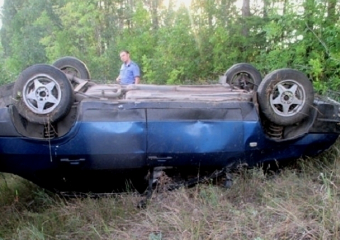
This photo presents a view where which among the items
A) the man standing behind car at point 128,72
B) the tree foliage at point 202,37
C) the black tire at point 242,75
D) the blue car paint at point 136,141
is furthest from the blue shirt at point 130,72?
the blue car paint at point 136,141

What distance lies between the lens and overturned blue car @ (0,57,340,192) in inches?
128

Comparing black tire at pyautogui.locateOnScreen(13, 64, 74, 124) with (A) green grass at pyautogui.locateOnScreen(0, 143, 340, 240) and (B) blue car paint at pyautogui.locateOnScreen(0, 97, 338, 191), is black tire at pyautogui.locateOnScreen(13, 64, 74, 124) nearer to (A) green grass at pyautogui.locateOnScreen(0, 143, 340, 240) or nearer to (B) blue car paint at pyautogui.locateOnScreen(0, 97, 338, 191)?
(B) blue car paint at pyautogui.locateOnScreen(0, 97, 338, 191)

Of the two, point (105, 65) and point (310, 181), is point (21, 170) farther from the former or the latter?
A: point (105, 65)

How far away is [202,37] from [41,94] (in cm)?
736

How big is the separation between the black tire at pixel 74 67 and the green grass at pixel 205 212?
1.81 meters

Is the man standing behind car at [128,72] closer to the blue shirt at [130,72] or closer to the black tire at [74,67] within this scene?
the blue shirt at [130,72]

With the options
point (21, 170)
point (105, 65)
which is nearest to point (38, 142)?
point (21, 170)

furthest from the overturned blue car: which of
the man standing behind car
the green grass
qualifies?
the man standing behind car

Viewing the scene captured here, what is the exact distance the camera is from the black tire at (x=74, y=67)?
516 cm

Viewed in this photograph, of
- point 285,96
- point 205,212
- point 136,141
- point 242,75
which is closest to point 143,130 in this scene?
point 136,141

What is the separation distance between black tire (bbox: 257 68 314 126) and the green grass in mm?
586

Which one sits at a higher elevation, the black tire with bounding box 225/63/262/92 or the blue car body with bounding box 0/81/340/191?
the black tire with bounding box 225/63/262/92

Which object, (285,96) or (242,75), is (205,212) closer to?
(285,96)

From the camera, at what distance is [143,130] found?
3.32 metres
